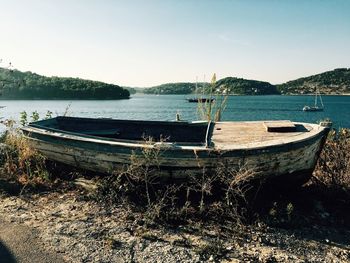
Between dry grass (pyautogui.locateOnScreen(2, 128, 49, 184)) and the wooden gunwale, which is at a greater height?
the wooden gunwale

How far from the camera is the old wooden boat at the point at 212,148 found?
21.7 ft

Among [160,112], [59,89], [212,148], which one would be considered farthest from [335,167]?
[59,89]

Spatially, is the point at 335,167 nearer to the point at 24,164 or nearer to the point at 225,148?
the point at 225,148

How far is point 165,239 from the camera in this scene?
570 centimetres

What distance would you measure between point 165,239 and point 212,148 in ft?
6.66

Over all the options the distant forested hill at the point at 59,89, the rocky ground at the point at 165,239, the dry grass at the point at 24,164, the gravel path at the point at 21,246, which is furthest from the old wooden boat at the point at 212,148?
the distant forested hill at the point at 59,89

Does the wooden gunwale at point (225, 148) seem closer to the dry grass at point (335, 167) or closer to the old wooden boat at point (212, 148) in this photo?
the old wooden boat at point (212, 148)

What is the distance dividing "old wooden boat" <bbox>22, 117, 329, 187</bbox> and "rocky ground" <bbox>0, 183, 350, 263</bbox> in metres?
1.16

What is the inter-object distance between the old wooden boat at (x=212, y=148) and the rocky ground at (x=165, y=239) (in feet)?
3.79

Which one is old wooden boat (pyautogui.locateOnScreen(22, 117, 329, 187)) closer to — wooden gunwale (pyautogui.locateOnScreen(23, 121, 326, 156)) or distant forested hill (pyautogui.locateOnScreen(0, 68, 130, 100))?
wooden gunwale (pyautogui.locateOnScreen(23, 121, 326, 156))

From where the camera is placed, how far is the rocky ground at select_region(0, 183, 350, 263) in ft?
17.1

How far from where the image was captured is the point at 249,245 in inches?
219

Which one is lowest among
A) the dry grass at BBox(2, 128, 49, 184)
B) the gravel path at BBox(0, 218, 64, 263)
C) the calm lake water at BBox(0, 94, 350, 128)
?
the calm lake water at BBox(0, 94, 350, 128)

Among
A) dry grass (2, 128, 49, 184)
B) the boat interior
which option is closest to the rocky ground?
dry grass (2, 128, 49, 184)
